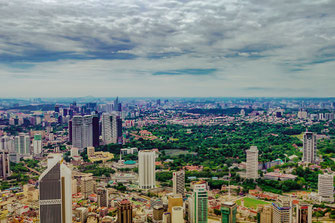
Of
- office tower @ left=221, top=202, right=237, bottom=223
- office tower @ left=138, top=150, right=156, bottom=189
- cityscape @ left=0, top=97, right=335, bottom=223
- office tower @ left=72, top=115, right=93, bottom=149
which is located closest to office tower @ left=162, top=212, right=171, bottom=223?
cityscape @ left=0, top=97, right=335, bottom=223

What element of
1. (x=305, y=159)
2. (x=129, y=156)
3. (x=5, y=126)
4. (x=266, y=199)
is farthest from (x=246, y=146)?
(x=5, y=126)

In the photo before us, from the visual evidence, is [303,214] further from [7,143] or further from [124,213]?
[7,143]

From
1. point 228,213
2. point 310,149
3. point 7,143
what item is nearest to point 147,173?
point 228,213

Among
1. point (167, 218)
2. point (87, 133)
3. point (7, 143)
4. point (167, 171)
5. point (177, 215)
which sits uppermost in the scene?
point (87, 133)

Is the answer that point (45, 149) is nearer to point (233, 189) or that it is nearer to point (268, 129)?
point (233, 189)

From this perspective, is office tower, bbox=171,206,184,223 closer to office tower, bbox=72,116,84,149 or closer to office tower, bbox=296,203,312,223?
office tower, bbox=296,203,312,223
